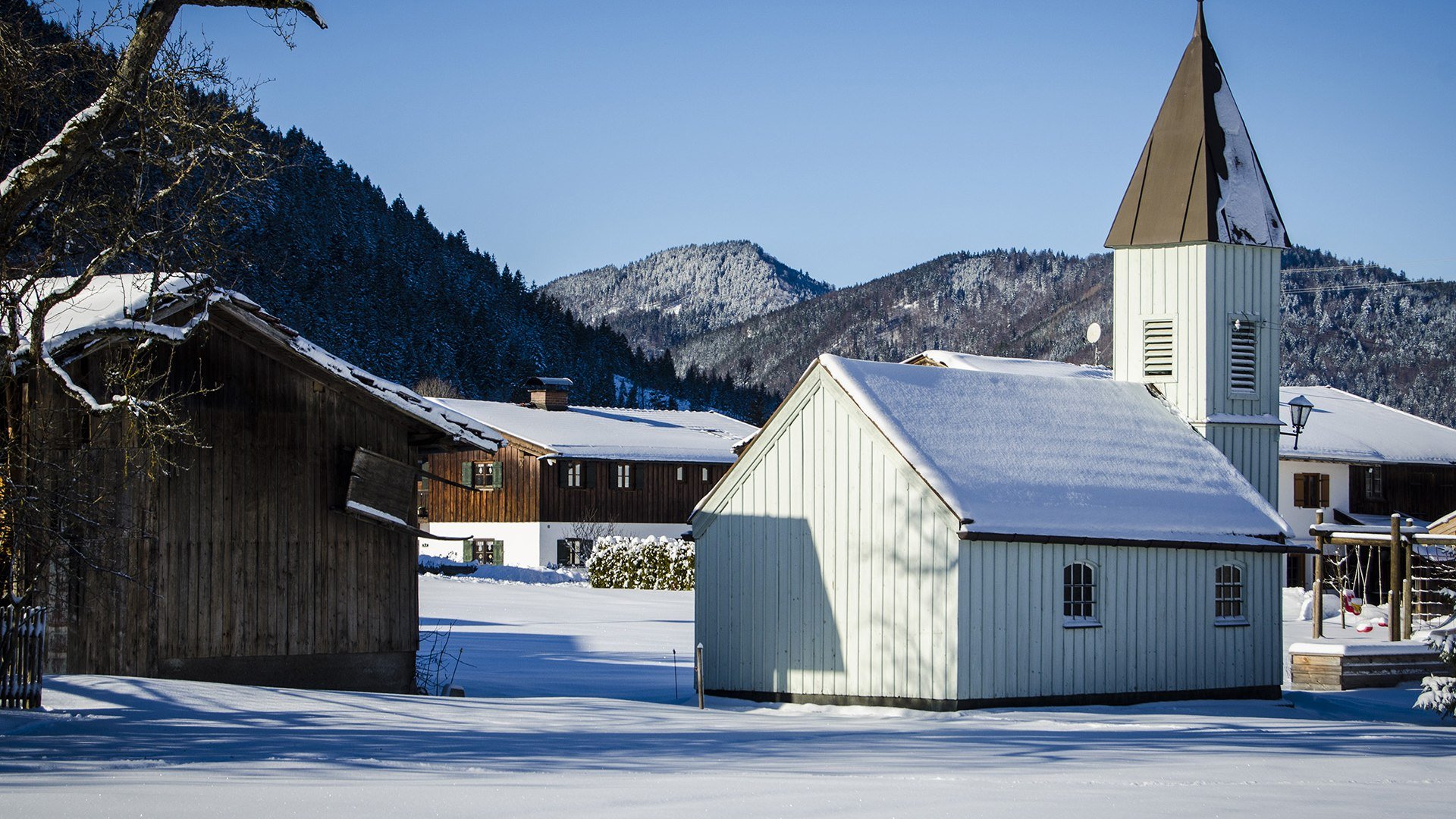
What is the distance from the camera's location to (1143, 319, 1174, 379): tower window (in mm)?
28516

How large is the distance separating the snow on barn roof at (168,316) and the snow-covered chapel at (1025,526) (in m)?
4.68

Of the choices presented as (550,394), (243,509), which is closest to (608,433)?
(550,394)

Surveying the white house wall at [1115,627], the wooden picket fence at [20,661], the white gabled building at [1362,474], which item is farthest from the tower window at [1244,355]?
the white gabled building at [1362,474]

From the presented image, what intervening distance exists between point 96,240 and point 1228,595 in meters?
17.2

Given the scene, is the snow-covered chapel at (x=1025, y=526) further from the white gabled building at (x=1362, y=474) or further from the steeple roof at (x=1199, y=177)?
the white gabled building at (x=1362, y=474)

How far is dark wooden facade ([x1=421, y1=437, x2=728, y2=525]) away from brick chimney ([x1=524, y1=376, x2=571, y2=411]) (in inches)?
258

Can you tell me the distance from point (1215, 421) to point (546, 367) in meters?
111

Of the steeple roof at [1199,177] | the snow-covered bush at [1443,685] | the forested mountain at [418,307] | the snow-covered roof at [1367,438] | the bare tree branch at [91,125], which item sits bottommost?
the snow-covered bush at [1443,685]

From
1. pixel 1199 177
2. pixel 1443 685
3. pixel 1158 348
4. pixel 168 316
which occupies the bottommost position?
pixel 1443 685

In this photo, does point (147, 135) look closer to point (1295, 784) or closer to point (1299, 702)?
point (1295, 784)

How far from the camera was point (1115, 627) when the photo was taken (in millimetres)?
23281

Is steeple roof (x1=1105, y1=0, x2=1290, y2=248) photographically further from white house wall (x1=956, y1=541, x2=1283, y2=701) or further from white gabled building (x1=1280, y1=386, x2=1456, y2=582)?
white gabled building (x1=1280, y1=386, x2=1456, y2=582)

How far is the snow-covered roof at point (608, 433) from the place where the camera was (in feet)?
193

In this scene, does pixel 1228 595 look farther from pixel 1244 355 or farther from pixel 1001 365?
pixel 1001 365
